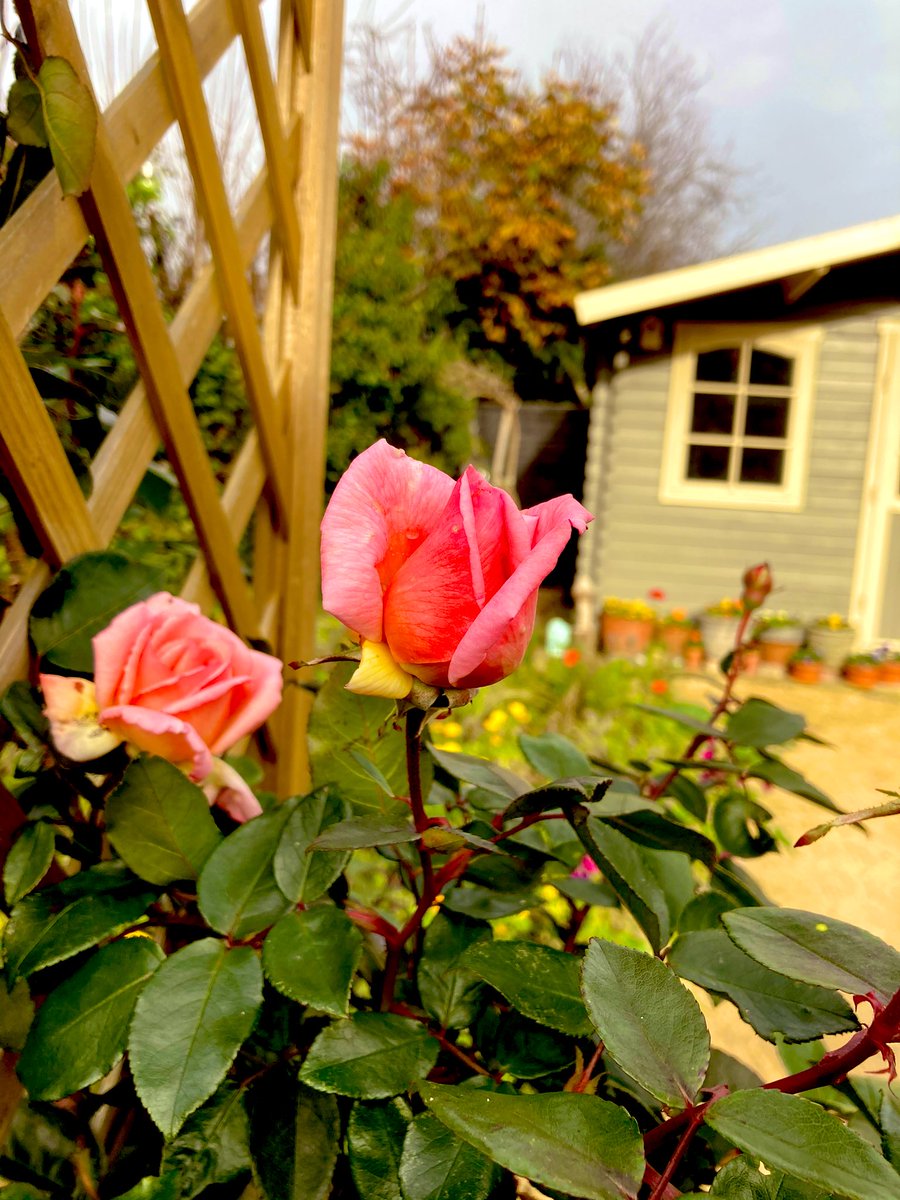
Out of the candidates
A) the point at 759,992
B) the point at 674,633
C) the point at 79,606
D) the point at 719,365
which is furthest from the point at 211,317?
the point at 719,365

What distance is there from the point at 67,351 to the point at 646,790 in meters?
0.66

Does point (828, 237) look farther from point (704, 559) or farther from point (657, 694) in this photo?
point (657, 694)

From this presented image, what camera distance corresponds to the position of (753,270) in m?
4.77

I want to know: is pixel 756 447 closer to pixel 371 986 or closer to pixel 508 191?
pixel 371 986

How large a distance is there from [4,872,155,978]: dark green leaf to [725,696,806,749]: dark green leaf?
46 centimetres

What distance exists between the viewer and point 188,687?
1.72ft

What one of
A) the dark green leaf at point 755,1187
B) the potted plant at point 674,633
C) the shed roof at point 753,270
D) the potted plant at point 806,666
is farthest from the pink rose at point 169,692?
the potted plant at point 806,666

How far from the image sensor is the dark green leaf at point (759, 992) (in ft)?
1.32

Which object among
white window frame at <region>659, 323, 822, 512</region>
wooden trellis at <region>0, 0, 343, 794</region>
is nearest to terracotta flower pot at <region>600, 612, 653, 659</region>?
white window frame at <region>659, 323, 822, 512</region>

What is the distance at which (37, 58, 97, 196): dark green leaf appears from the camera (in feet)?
1.91

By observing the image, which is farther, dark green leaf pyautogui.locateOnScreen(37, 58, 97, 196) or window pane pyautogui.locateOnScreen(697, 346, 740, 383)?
window pane pyautogui.locateOnScreen(697, 346, 740, 383)

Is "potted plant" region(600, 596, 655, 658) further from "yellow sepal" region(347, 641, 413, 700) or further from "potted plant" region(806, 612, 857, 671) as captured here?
"yellow sepal" region(347, 641, 413, 700)

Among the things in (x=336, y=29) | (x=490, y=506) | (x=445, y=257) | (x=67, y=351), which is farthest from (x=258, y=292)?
(x=445, y=257)

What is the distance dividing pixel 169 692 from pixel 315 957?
0.19m
